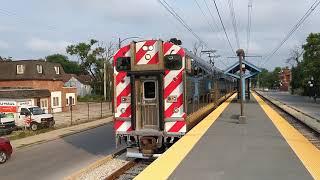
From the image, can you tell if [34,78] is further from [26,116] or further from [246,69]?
[246,69]

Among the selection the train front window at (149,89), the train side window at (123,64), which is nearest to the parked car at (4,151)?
the train side window at (123,64)

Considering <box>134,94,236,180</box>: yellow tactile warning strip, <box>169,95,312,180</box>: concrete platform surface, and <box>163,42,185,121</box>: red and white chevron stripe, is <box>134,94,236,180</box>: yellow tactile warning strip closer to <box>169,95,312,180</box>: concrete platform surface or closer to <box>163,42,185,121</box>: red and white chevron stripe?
<box>169,95,312,180</box>: concrete platform surface

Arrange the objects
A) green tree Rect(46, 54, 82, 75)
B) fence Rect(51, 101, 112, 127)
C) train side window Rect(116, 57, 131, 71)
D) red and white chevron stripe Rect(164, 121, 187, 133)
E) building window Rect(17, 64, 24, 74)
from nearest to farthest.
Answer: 1. red and white chevron stripe Rect(164, 121, 187, 133)
2. train side window Rect(116, 57, 131, 71)
3. fence Rect(51, 101, 112, 127)
4. building window Rect(17, 64, 24, 74)
5. green tree Rect(46, 54, 82, 75)

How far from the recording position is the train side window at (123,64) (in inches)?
526

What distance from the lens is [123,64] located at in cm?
1341

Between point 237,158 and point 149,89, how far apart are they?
4.62 metres

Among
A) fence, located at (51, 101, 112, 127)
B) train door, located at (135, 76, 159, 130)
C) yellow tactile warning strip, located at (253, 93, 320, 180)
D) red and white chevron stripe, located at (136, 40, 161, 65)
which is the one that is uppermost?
red and white chevron stripe, located at (136, 40, 161, 65)

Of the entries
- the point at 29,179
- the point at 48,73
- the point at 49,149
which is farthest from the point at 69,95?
the point at 29,179

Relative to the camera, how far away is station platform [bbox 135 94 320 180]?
7.96 metres

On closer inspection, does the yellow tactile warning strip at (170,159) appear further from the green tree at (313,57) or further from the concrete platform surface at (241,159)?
the green tree at (313,57)

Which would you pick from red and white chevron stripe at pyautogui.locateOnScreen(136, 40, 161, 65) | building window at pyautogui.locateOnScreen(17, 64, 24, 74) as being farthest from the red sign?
red and white chevron stripe at pyautogui.locateOnScreen(136, 40, 161, 65)

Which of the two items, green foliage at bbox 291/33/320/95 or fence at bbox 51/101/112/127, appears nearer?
fence at bbox 51/101/112/127

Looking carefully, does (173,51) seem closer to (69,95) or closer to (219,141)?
(219,141)

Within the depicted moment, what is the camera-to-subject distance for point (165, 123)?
13.0m
